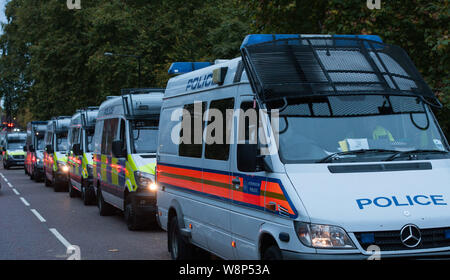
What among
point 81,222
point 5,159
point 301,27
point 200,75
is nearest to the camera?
point 200,75

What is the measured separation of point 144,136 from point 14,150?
38.9m

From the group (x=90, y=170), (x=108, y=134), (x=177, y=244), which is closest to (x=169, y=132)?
(x=177, y=244)

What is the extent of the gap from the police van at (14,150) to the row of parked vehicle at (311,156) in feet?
142

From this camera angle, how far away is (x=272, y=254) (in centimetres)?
612

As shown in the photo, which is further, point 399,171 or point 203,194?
point 203,194

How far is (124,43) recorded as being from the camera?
36.9 m

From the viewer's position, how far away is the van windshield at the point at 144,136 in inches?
543

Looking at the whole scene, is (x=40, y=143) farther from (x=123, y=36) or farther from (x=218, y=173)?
(x=218, y=173)

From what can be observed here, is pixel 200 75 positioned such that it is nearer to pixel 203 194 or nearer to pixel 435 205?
pixel 203 194

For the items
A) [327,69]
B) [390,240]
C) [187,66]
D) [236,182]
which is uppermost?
[187,66]

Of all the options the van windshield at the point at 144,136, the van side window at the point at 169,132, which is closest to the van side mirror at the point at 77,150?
the van windshield at the point at 144,136

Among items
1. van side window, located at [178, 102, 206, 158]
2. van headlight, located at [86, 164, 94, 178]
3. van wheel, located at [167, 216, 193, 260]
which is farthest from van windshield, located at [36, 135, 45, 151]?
van side window, located at [178, 102, 206, 158]

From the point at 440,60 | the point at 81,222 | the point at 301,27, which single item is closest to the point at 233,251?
the point at 81,222
